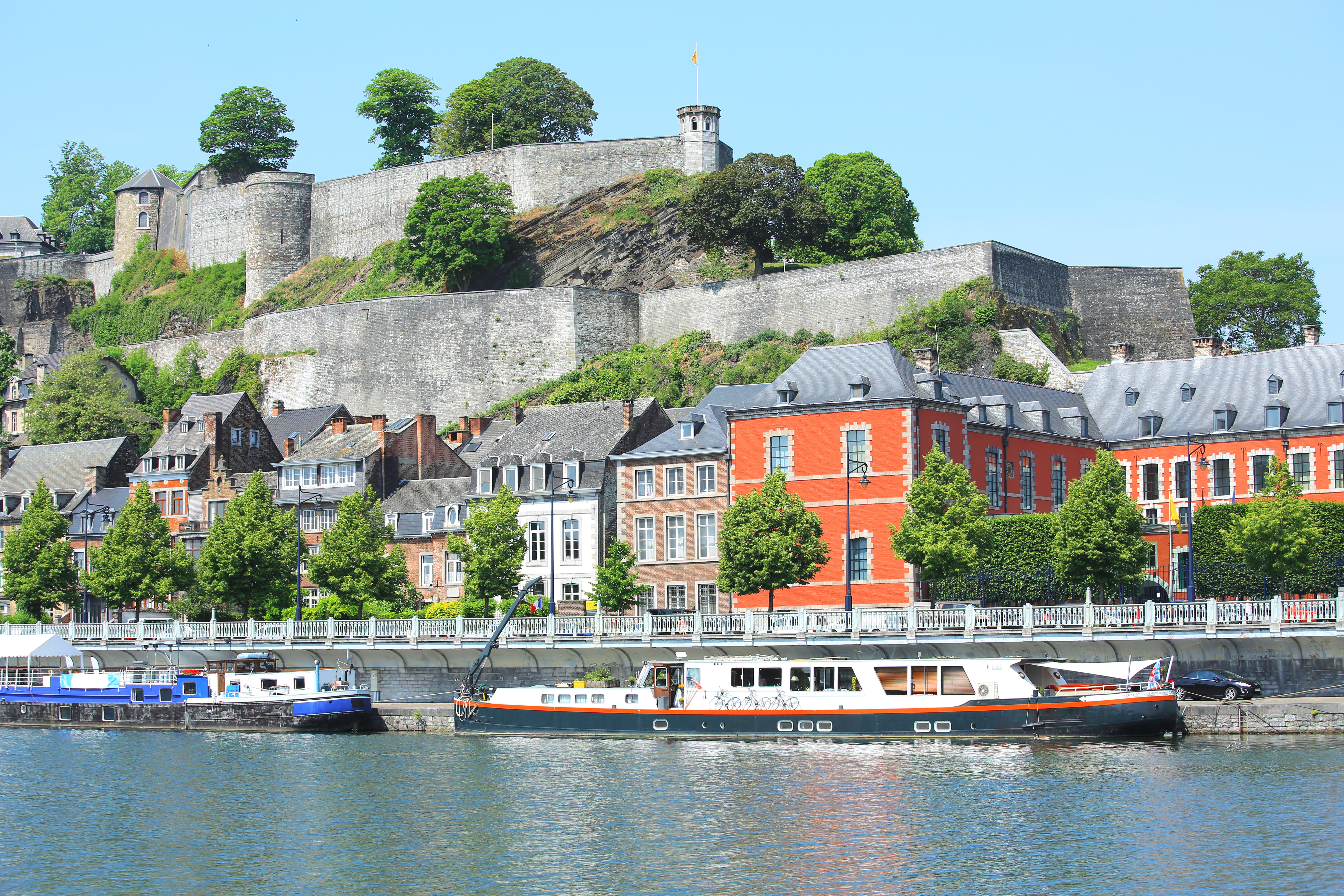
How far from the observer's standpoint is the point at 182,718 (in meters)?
46.3

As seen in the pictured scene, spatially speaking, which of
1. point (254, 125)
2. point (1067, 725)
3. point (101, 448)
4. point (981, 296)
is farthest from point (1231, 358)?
point (254, 125)

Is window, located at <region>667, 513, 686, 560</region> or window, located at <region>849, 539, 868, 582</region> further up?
window, located at <region>667, 513, 686, 560</region>

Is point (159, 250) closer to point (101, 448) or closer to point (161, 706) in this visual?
point (101, 448)

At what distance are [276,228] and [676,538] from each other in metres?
54.9

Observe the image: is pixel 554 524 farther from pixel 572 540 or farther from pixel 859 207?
pixel 859 207

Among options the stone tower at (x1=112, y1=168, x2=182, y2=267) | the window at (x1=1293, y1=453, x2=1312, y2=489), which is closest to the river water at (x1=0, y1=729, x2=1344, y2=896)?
the window at (x1=1293, y1=453, x2=1312, y2=489)

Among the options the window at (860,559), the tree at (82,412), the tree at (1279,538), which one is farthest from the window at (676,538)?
the tree at (82,412)

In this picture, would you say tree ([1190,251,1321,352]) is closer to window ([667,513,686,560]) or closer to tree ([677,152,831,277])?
tree ([677,152,831,277])

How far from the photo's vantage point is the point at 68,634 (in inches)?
2111

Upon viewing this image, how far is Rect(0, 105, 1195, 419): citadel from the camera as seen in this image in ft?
250

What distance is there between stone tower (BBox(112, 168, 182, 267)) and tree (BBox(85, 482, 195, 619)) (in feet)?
190

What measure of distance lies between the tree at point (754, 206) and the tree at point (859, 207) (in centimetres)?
186

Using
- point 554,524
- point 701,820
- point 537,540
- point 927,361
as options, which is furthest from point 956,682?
point 537,540

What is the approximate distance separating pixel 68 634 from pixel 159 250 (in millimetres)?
62234
